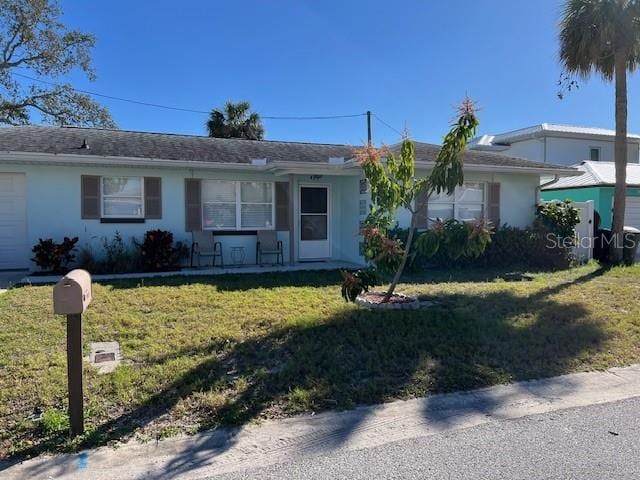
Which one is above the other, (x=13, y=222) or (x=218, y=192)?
(x=218, y=192)

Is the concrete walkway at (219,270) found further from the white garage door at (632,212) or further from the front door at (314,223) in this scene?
the white garage door at (632,212)

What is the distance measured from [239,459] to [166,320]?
3674 mm

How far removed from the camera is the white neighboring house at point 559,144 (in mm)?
24984

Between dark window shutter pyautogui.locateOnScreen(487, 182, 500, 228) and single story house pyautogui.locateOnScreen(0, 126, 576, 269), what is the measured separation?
1.1 inches

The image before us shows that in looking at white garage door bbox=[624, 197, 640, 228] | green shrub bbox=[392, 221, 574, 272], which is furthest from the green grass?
white garage door bbox=[624, 197, 640, 228]

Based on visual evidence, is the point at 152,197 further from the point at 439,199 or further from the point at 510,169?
the point at 510,169

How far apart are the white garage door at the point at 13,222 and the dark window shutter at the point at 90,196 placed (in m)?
1.38

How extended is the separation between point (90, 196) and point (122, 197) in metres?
0.70

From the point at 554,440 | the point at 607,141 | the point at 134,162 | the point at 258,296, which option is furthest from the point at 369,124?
the point at 554,440

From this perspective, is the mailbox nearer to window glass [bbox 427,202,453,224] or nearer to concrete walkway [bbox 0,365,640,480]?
concrete walkway [bbox 0,365,640,480]

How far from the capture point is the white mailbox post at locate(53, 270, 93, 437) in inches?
136

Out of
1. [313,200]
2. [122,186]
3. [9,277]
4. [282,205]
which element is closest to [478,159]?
[313,200]

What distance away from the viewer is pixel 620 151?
11977mm

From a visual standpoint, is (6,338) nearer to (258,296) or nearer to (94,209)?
(258,296)
